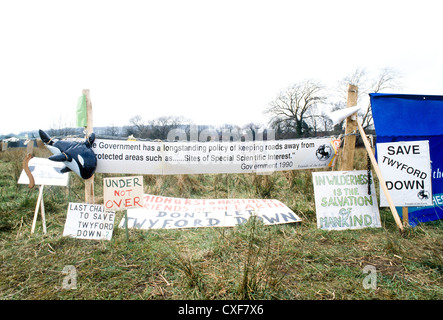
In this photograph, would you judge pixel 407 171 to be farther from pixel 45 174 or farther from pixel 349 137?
pixel 45 174

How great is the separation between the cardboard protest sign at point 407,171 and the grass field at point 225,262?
0.47 m

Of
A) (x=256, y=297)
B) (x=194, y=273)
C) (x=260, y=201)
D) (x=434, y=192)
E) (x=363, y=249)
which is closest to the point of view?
(x=256, y=297)

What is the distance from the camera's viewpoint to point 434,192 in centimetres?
423

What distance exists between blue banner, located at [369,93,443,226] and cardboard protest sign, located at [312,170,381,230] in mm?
634

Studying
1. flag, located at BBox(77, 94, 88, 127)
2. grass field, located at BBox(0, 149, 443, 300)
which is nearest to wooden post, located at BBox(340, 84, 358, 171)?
grass field, located at BBox(0, 149, 443, 300)

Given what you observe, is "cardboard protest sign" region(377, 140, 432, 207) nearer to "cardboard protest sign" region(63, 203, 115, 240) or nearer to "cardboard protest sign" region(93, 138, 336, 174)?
"cardboard protest sign" region(93, 138, 336, 174)

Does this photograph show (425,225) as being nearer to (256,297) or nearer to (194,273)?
(256,297)

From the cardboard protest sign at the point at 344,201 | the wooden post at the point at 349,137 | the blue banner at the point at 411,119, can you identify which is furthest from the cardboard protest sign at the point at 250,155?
the blue banner at the point at 411,119

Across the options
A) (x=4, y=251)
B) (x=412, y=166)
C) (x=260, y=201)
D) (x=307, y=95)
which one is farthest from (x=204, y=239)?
(x=307, y=95)

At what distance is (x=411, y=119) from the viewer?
4117mm

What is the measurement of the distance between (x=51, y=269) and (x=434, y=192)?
589cm

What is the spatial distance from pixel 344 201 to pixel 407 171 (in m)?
1.04

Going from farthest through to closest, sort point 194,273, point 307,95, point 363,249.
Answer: point 307,95 → point 363,249 → point 194,273

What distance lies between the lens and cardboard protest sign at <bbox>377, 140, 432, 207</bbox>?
12.3ft
